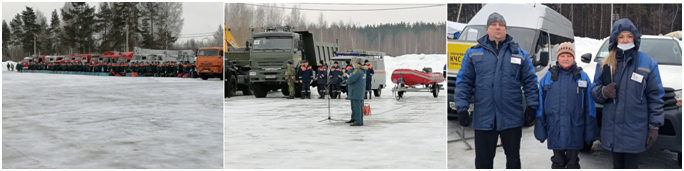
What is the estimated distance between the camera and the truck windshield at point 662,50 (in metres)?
Answer: 4.82

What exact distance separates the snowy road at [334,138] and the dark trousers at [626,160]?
1.43m

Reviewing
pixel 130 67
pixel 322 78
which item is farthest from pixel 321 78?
pixel 130 67

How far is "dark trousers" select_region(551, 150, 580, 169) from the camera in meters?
4.04

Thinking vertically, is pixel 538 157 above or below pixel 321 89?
below

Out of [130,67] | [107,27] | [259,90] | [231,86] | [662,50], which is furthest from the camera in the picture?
[130,67]

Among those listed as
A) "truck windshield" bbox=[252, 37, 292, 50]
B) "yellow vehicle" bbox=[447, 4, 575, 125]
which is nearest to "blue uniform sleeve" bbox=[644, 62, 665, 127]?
"yellow vehicle" bbox=[447, 4, 575, 125]

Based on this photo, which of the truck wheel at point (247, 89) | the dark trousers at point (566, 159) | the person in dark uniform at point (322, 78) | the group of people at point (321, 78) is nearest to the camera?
the dark trousers at point (566, 159)

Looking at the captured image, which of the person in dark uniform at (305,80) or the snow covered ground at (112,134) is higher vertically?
the person in dark uniform at (305,80)

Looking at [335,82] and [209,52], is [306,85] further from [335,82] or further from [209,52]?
[209,52]

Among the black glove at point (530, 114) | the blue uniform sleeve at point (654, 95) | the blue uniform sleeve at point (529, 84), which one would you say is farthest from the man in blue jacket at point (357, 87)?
the blue uniform sleeve at point (654, 95)

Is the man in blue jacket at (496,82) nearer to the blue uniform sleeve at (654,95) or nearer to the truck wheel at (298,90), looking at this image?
the blue uniform sleeve at (654,95)

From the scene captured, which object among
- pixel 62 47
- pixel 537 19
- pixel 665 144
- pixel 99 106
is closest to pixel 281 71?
pixel 99 106

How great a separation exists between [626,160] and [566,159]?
0.41 m

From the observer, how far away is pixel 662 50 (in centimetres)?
496
